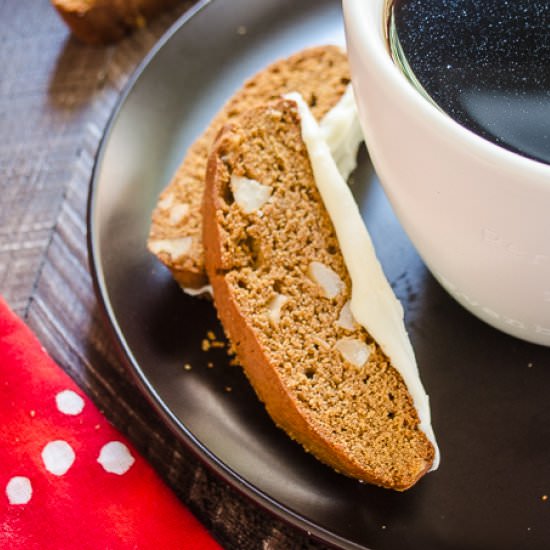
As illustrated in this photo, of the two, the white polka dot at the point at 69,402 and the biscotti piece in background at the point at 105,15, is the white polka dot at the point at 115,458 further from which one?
the biscotti piece in background at the point at 105,15

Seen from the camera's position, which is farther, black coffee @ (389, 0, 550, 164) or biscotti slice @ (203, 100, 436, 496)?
biscotti slice @ (203, 100, 436, 496)

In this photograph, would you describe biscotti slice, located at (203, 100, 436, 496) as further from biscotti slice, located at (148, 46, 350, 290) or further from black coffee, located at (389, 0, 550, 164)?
black coffee, located at (389, 0, 550, 164)

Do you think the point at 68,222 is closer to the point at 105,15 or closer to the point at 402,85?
the point at 105,15

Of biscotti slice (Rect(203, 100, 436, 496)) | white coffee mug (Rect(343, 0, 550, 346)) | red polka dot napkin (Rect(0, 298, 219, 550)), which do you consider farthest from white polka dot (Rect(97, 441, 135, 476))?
white coffee mug (Rect(343, 0, 550, 346))

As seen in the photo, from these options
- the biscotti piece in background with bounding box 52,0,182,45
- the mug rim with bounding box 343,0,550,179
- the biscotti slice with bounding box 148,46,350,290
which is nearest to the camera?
the mug rim with bounding box 343,0,550,179

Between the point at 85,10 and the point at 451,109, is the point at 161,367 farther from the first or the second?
the point at 85,10

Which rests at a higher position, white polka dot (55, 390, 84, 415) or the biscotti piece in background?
the biscotti piece in background

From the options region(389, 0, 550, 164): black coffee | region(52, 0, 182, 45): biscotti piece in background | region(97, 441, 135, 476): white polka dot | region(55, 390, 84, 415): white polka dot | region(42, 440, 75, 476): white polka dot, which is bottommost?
region(97, 441, 135, 476): white polka dot

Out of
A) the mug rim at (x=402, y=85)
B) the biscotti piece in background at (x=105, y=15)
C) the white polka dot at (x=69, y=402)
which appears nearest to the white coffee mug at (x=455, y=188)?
the mug rim at (x=402, y=85)
